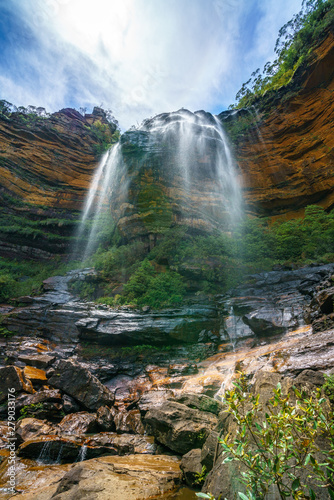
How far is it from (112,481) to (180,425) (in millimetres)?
1788

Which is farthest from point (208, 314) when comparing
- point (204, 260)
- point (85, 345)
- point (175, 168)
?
point (175, 168)

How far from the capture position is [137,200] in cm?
1942

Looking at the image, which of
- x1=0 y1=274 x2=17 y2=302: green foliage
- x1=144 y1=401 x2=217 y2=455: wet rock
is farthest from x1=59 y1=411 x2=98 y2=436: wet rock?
x1=0 y1=274 x2=17 y2=302: green foliage

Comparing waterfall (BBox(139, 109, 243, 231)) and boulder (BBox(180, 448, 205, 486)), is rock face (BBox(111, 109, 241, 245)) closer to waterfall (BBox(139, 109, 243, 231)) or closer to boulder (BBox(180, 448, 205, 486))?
waterfall (BBox(139, 109, 243, 231))

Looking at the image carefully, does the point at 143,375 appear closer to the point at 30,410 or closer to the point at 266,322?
the point at 30,410

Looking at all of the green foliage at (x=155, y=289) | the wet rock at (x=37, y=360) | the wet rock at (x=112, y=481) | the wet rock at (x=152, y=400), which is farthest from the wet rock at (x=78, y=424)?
the green foliage at (x=155, y=289)

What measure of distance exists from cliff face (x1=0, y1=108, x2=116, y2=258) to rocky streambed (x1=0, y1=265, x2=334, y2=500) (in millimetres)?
9421

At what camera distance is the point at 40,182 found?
24625 millimetres

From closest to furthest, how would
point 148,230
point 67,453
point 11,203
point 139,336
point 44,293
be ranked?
point 67,453, point 139,336, point 44,293, point 148,230, point 11,203

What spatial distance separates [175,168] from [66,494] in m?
20.7

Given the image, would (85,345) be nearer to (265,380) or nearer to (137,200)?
(265,380)

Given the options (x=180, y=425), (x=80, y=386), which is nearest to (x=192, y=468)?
(x=180, y=425)

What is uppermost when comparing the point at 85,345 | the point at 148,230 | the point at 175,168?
the point at 175,168

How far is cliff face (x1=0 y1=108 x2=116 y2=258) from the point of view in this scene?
2231 centimetres
